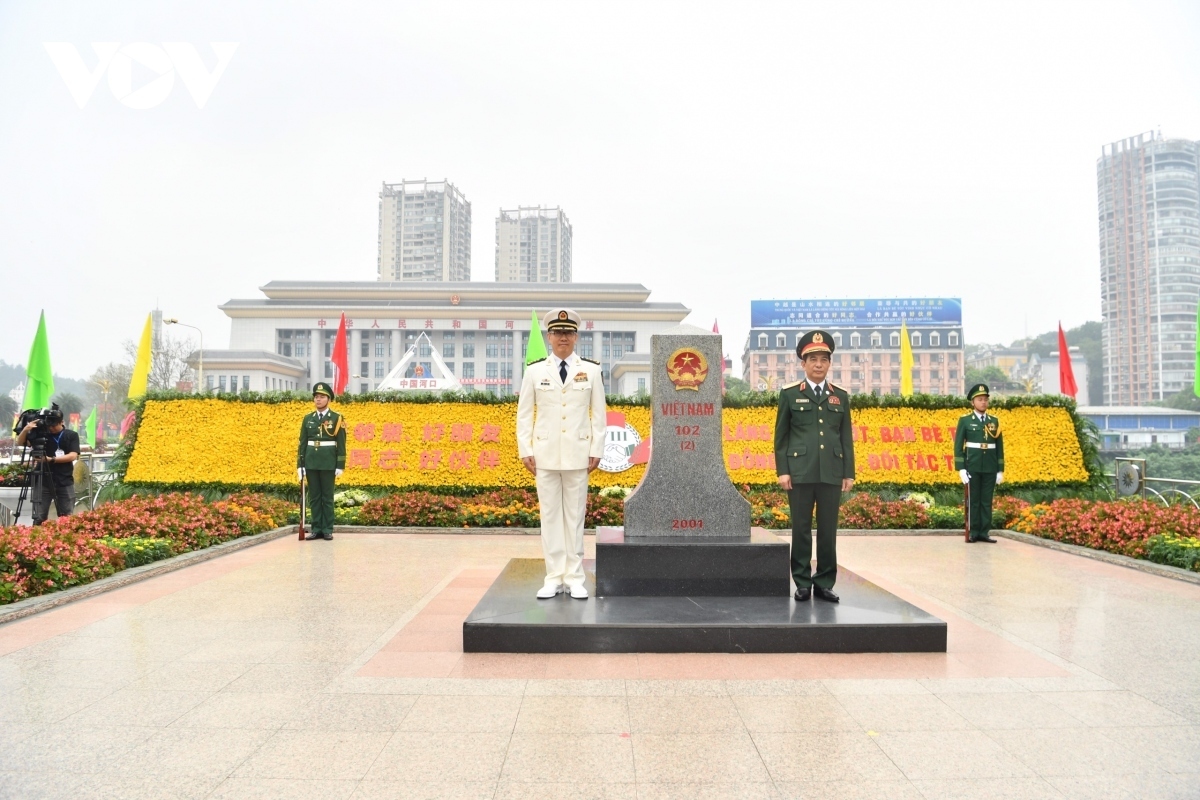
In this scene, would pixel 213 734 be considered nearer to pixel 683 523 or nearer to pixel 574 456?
pixel 574 456

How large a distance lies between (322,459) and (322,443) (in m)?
0.19

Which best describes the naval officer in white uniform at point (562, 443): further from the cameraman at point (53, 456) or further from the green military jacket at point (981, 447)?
the cameraman at point (53, 456)

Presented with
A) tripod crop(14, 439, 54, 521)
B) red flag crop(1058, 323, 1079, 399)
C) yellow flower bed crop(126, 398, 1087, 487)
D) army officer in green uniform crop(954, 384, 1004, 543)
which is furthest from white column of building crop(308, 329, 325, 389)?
army officer in green uniform crop(954, 384, 1004, 543)

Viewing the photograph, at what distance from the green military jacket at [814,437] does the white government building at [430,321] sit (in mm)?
55163

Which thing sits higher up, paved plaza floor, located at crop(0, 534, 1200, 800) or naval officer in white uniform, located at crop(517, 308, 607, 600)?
naval officer in white uniform, located at crop(517, 308, 607, 600)

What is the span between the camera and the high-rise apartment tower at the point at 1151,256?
65.7 metres

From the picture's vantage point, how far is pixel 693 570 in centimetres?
486

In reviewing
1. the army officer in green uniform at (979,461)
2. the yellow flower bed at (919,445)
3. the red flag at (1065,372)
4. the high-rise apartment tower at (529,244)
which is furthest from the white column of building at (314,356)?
the army officer in green uniform at (979,461)

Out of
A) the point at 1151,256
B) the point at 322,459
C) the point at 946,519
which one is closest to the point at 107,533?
the point at 322,459

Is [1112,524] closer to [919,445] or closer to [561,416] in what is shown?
[919,445]

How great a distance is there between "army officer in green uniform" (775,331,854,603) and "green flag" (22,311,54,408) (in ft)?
39.9

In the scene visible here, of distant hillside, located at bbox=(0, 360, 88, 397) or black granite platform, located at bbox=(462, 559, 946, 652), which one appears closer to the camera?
black granite platform, located at bbox=(462, 559, 946, 652)

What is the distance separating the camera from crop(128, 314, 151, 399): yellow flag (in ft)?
47.4

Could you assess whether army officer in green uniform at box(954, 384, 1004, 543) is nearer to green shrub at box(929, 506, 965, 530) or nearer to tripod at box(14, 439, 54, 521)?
green shrub at box(929, 506, 965, 530)
